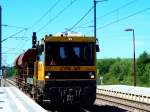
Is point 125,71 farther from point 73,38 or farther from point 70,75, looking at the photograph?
point 70,75

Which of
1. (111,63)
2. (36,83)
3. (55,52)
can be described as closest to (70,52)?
(55,52)

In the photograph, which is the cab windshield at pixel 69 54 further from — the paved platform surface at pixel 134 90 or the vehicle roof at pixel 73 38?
the paved platform surface at pixel 134 90

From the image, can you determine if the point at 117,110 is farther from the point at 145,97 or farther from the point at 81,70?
the point at 145,97

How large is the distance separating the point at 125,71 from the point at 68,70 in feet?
212

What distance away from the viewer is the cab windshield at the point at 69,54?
23656mm

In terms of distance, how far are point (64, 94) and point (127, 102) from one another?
7.71m

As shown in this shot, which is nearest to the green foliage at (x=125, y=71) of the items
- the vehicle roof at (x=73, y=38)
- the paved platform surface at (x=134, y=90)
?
the paved platform surface at (x=134, y=90)

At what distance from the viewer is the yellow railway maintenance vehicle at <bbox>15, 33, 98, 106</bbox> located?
23.5m

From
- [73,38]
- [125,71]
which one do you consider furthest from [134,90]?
[125,71]

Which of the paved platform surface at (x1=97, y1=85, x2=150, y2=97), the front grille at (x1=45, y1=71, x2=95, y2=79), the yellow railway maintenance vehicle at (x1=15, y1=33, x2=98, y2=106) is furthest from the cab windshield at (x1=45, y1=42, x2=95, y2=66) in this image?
the paved platform surface at (x1=97, y1=85, x2=150, y2=97)

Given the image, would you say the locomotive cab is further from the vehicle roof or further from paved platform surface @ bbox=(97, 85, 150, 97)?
paved platform surface @ bbox=(97, 85, 150, 97)

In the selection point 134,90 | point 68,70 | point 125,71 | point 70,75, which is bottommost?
point 134,90

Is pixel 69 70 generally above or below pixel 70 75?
above

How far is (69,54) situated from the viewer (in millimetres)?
23812
